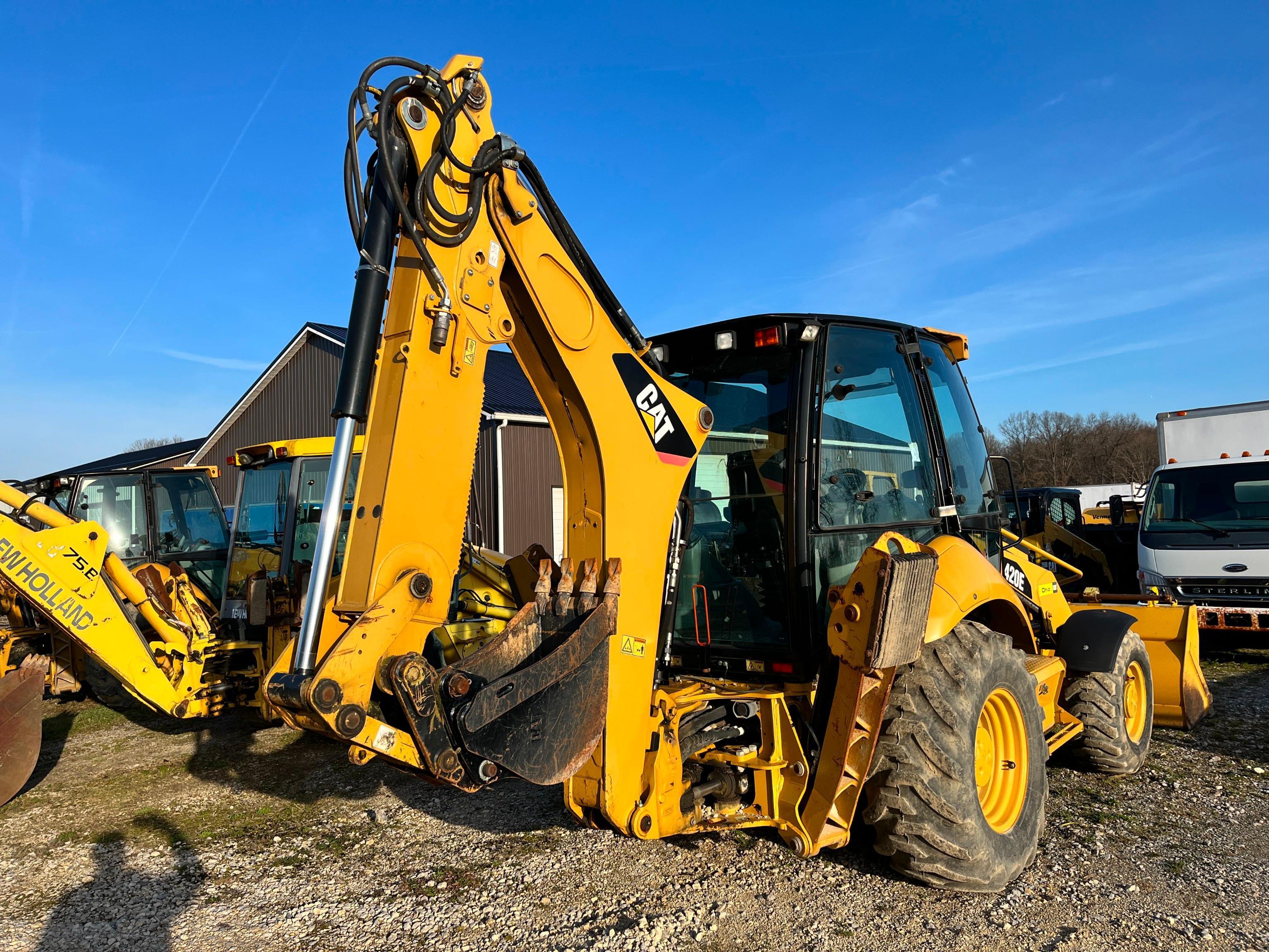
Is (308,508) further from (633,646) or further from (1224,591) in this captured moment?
(1224,591)

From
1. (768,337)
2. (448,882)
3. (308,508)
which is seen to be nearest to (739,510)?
(768,337)

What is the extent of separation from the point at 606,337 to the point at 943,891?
110 inches

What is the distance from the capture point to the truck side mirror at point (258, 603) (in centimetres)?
709

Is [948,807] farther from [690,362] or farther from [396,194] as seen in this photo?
[396,194]

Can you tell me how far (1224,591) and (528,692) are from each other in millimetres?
8876

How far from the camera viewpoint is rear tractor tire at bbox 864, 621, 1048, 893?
11.1 feet

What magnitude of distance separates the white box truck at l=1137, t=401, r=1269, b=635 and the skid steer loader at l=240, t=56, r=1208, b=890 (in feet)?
18.0

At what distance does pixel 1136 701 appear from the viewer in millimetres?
5480

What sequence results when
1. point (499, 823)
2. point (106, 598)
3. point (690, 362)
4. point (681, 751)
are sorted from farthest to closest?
point (106, 598), point (499, 823), point (690, 362), point (681, 751)

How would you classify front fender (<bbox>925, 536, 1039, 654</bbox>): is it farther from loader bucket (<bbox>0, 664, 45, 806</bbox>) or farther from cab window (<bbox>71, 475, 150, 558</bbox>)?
cab window (<bbox>71, 475, 150, 558</bbox>)

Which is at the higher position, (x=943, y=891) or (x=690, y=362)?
(x=690, y=362)

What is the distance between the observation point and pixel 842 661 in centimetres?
333

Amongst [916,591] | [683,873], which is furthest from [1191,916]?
[683,873]

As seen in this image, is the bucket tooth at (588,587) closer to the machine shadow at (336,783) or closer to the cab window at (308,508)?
the machine shadow at (336,783)
